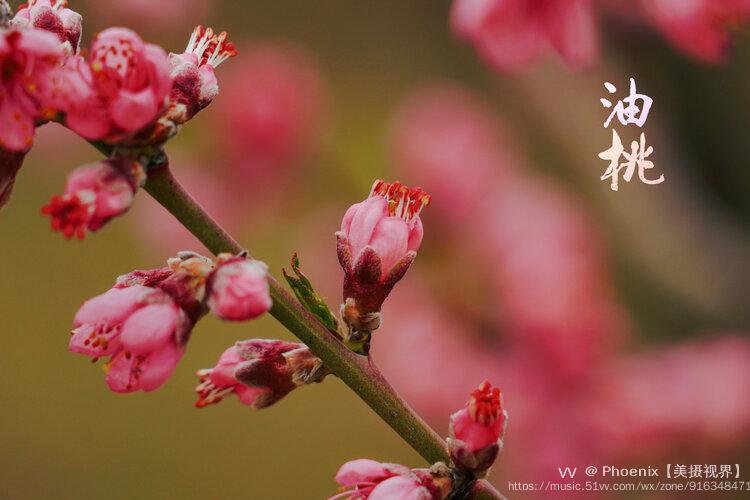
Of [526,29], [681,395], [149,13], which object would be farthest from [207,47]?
[149,13]

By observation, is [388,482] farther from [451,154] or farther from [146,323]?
[451,154]

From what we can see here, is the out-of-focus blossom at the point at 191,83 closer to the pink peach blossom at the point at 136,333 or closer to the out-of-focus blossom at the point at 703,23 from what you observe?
the pink peach blossom at the point at 136,333

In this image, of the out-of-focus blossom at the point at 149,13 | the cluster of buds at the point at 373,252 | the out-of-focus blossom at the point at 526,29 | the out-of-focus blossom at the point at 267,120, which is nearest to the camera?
the cluster of buds at the point at 373,252

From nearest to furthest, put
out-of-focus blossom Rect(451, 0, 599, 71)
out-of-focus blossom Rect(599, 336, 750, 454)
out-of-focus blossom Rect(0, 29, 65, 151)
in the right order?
out-of-focus blossom Rect(0, 29, 65, 151)
out-of-focus blossom Rect(451, 0, 599, 71)
out-of-focus blossom Rect(599, 336, 750, 454)

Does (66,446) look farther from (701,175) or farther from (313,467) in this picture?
(701,175)

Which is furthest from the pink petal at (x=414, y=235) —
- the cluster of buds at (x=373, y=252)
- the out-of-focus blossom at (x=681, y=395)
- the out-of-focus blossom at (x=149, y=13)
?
the out-of-focus blossom at (x=149, y=13)

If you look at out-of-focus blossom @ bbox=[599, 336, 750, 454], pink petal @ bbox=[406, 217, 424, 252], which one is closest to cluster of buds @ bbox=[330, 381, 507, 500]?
pink petal @ bbox=[406, 217, 424, 252]

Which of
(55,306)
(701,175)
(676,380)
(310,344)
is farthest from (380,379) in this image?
(55,306)

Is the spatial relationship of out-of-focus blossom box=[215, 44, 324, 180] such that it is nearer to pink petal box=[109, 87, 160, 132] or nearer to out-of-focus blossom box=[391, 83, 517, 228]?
out-of-focus blossom box=[391, 83, 517, 228]
